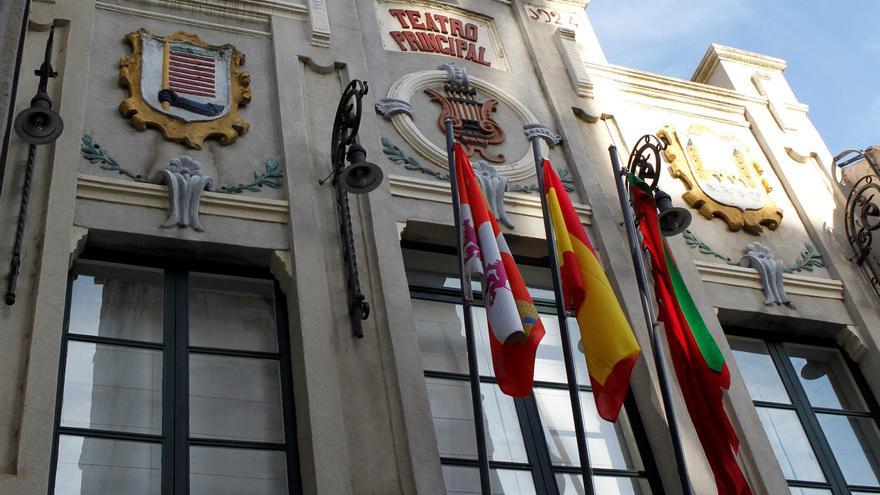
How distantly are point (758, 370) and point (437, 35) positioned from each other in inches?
184

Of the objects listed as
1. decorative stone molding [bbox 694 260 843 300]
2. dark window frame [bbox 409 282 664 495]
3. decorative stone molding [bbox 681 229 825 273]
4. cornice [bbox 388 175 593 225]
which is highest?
cornice [bbox 388 175 593 225]

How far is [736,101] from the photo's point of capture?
13.2 m

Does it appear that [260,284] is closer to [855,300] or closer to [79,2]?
[79,2]

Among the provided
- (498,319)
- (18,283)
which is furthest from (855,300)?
(18,283)

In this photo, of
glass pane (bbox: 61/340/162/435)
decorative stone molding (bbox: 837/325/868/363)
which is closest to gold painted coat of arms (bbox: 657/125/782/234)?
decorative stone molding (bbox: 837/325/868/363)

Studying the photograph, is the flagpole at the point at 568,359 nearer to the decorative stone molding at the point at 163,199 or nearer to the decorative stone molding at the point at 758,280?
the decorative stone molding at the point at 163,199

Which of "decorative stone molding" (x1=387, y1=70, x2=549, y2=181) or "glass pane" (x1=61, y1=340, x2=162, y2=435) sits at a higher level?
"decorative stone molding" (x1=387, y1=70, x2=549, y2=181)

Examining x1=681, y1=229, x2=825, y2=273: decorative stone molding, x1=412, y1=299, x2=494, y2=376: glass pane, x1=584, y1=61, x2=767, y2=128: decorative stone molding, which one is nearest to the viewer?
x1=412, y1=299, x2=494, y2=376: glass pane

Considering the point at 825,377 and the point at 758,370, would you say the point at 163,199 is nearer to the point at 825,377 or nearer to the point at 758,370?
the point at 758,370

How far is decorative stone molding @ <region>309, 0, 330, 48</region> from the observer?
10875 millimetres

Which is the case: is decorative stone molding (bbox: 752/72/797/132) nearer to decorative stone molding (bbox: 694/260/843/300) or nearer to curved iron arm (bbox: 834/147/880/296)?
curved iron arm (bbox: 834/147/880/296)

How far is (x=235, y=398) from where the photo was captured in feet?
26.7

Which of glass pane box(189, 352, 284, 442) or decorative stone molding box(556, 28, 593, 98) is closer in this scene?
glass pane box(189, 352, 284, 442)

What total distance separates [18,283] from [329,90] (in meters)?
3.72
